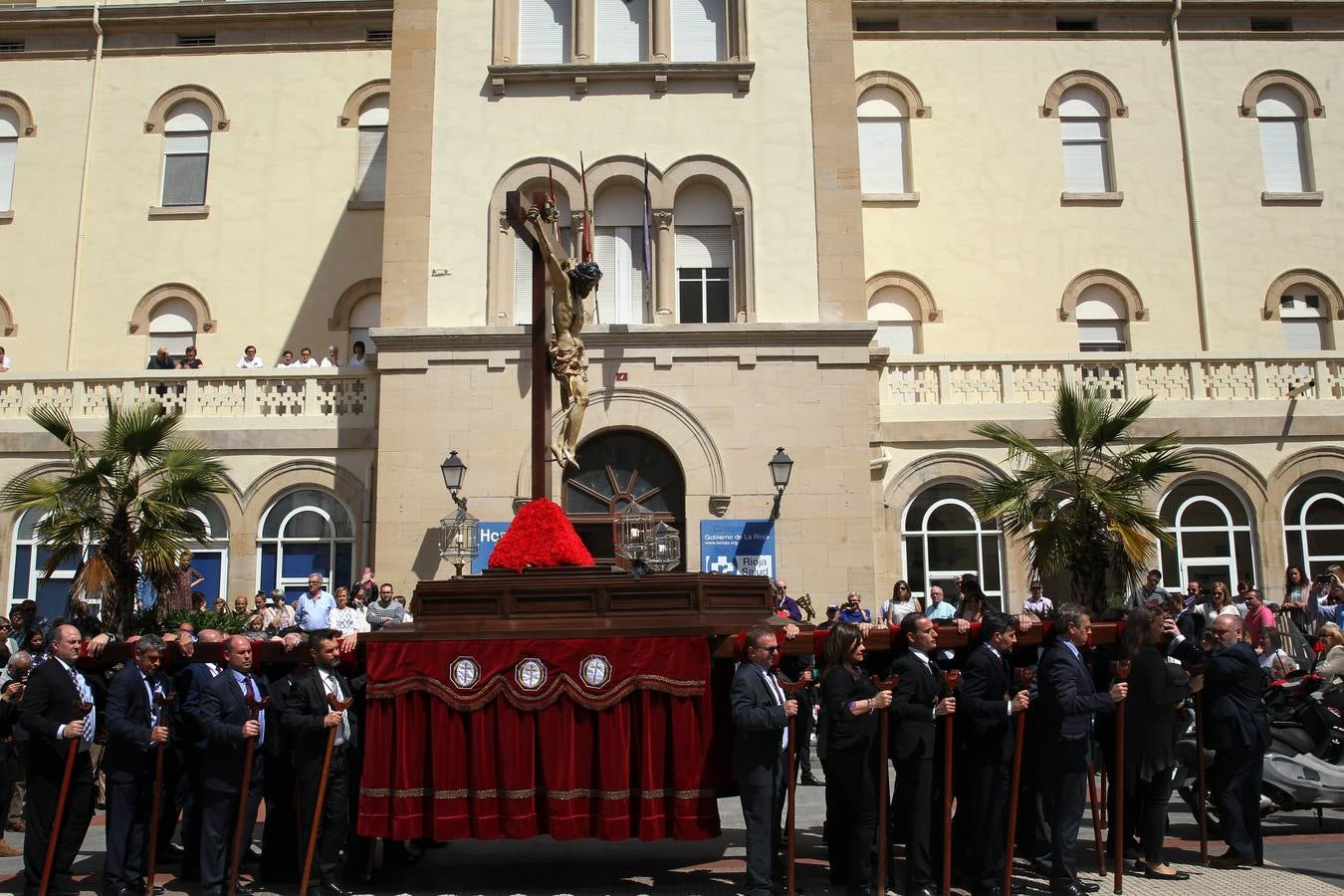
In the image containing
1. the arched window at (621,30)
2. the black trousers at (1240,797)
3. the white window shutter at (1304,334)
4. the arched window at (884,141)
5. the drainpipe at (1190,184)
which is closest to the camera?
the black trousers at (1240,797)

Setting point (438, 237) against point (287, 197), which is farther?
point (287, 197)

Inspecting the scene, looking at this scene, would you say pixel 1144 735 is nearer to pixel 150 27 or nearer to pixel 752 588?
pixel 752 588

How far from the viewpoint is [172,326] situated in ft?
82.2

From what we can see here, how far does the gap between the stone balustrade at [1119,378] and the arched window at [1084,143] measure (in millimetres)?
6313

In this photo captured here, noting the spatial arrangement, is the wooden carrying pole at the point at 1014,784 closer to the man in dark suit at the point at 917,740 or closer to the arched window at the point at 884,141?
the man in dark suit at the point at 917,740

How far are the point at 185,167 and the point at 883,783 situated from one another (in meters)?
22.7

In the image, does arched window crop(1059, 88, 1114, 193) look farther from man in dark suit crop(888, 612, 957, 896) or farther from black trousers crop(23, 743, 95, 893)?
black trousers crop(23, 743, 95, 893)

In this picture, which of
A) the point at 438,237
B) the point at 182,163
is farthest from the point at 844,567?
the point at 182,163

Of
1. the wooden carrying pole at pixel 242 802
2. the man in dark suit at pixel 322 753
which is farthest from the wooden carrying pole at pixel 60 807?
the man in dark suit at pixel 322 753

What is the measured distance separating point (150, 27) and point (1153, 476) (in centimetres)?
2243

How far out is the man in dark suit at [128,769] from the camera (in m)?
8.30

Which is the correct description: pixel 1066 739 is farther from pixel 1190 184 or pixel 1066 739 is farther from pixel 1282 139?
pixel 1282 139

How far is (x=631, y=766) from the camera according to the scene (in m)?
8.30

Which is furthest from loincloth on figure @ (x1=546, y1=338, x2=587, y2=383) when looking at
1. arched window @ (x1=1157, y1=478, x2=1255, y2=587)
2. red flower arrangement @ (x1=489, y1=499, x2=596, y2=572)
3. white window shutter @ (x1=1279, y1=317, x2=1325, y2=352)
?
white window shutter @ (x1=1279, y1=317, x2=1325, y2=352)
